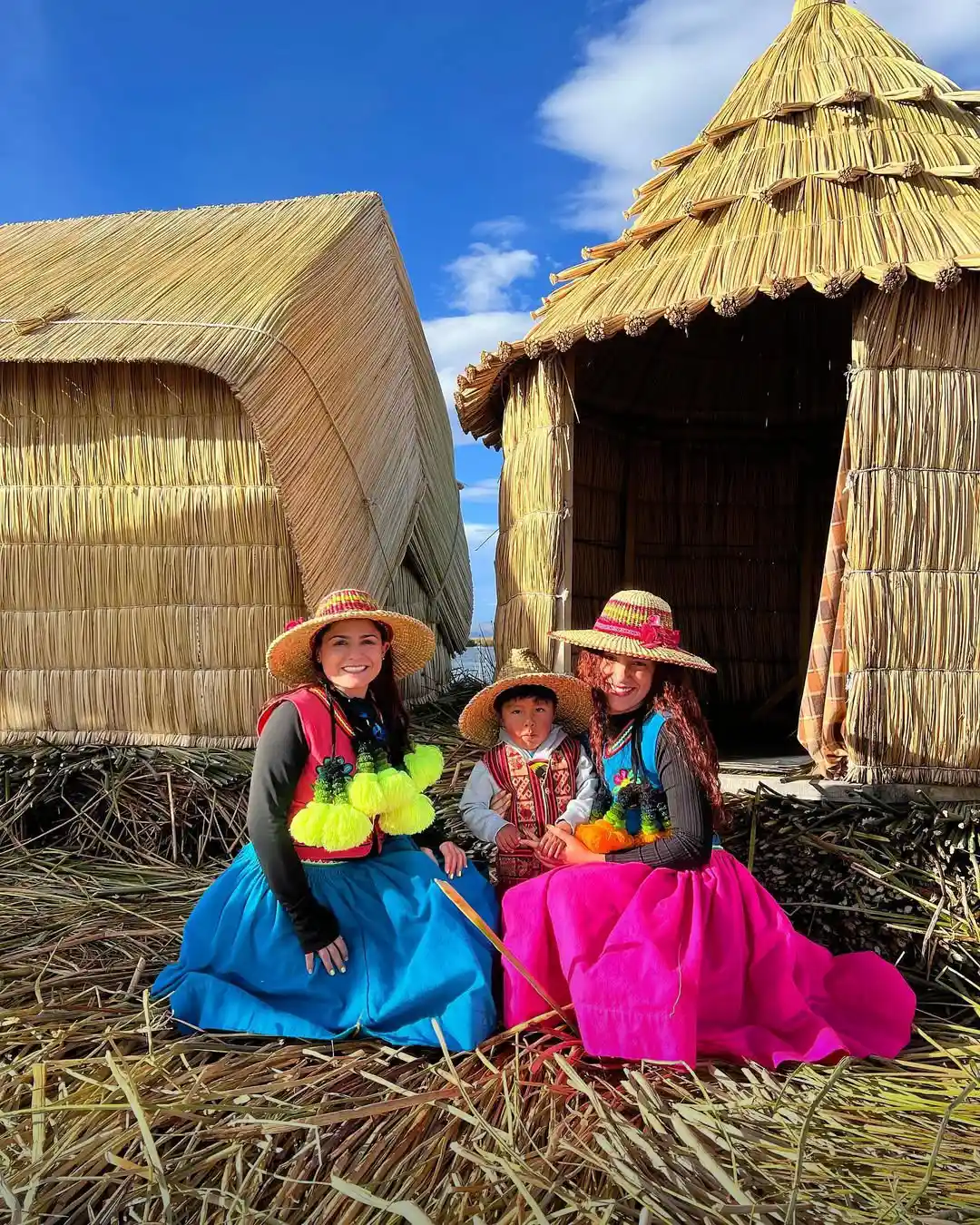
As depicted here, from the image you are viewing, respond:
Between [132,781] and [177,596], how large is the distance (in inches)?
33.0

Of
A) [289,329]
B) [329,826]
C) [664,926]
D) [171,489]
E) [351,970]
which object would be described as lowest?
[351,970]

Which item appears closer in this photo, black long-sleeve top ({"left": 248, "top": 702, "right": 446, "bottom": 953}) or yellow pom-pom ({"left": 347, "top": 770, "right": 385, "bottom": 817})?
black long-sleeve top ({"left": 248, "top": 702, "right": 446, "bottom": 953})

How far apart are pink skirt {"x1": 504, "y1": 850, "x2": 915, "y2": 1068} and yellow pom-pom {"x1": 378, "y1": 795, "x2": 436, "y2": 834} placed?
1.05 ft

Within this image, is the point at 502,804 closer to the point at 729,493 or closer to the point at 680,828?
the point at 680,828

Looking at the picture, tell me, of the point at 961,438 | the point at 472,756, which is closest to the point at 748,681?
the point at 472,756

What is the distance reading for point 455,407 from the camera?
457 centimetres

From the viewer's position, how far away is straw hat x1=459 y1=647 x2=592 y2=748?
2.87m

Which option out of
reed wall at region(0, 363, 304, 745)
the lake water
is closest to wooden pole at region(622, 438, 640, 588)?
the lake water

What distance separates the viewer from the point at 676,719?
2633 mm

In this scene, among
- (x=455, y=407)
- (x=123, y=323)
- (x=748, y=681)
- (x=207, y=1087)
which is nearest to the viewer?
(x=207, y=1087)

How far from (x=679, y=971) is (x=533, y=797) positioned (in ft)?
2.23

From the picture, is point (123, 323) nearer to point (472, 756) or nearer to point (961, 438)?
point (472, 756)

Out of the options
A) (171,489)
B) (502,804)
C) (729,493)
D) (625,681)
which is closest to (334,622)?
(502,804)

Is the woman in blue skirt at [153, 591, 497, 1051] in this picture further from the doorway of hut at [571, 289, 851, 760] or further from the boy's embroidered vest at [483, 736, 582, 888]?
the doorway of hut at [571, 289, 851, 760]
